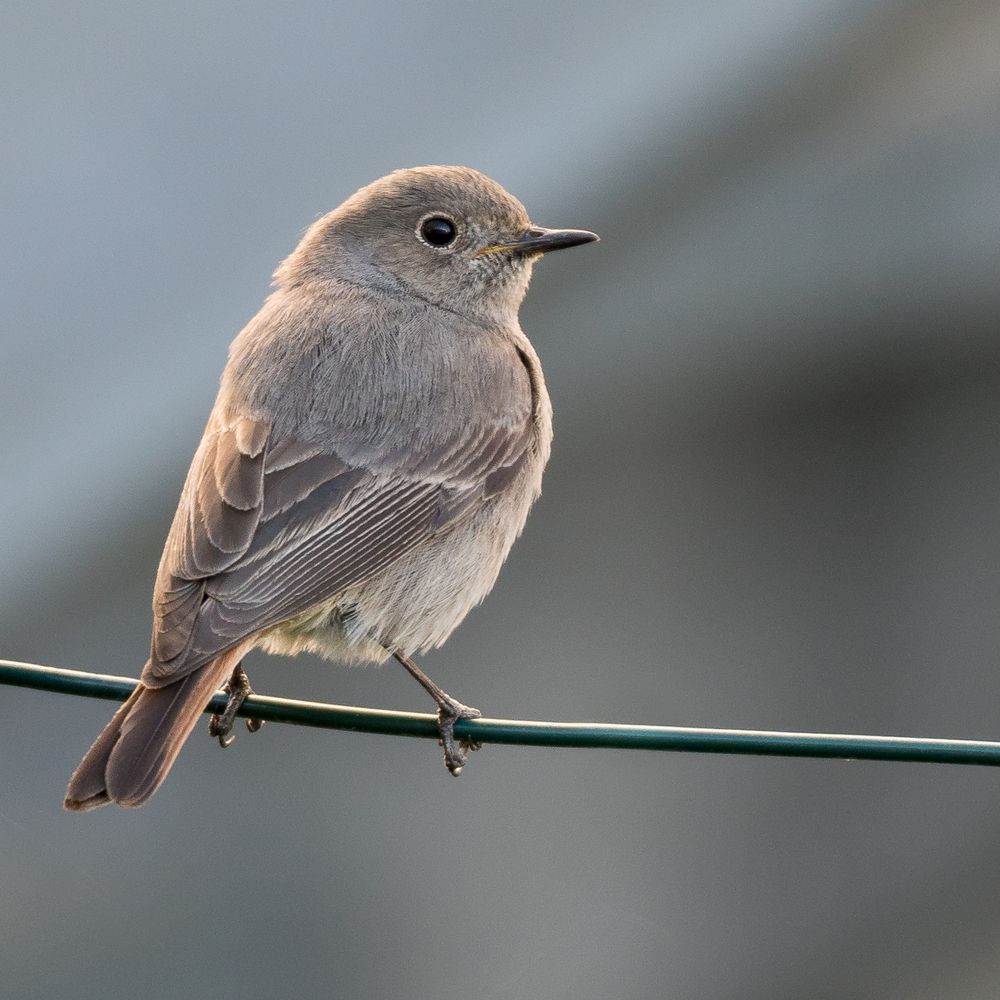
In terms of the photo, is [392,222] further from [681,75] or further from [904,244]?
[904,244]

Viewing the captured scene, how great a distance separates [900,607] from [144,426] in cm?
371

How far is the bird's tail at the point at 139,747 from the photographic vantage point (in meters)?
3.59

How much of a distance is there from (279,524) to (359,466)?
347mm

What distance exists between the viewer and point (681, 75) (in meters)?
7.88

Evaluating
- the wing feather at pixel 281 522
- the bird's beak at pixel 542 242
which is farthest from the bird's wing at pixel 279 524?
the bird's beak at pixel 542 242

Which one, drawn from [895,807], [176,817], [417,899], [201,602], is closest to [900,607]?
[895,807]

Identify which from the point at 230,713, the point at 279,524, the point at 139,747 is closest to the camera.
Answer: the point at 139,747

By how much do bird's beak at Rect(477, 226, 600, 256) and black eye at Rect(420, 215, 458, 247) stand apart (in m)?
0.11

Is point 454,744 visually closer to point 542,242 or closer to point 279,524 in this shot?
point 279,524

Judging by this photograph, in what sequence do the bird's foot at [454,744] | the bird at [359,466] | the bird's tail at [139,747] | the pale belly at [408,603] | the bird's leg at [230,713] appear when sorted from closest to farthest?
the bird's tail at [139,747]
the bird at [359,466]
the bird's leg at [230,713]
the bird's foot at [454,744]
the pale belly at [408,603]

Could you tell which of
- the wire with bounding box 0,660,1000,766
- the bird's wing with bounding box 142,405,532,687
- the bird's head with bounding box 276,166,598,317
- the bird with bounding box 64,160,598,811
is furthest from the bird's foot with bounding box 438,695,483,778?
the bird's head with bounding box 276,166,598,317

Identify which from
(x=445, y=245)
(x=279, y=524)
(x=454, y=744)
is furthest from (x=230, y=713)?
(x=445, y=245)

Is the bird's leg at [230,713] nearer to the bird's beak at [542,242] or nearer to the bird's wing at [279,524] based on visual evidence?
the bird's wing at [279,524]

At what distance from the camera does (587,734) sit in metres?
3.21
